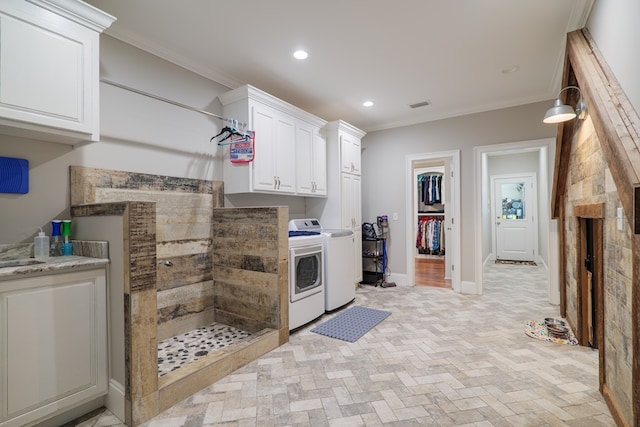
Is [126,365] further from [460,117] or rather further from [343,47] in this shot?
[460,117]

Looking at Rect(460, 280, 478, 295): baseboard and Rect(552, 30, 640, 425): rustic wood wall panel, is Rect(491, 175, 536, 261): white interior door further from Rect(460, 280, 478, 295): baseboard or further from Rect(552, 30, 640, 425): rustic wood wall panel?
Rect(552, 30, 640, 425): rustic wood wall panel

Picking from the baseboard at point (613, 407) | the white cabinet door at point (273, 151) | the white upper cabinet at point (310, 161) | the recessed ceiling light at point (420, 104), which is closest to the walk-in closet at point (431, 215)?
the recessed ceiling light at point (420, 104)

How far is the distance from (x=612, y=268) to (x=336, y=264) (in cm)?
245

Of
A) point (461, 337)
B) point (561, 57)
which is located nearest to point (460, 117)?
point (561, 57)

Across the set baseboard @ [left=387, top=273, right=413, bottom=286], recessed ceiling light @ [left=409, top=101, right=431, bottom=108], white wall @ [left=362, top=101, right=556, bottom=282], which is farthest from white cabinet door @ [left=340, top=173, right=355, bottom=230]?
recessed ceiling light @ [left=409, top=101, right=431, bottom=108]

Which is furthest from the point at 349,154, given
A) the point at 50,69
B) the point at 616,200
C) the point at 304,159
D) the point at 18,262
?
the point at 18,262

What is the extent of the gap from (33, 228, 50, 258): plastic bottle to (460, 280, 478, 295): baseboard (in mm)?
4665

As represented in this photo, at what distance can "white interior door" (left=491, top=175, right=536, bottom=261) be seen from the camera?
7.07 metres

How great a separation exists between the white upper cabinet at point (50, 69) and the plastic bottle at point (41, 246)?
642mm

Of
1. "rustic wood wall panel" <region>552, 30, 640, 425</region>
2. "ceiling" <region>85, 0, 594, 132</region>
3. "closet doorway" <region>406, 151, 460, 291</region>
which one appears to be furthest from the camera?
"closet doorway" <region>406, 151, 460, 291</region>

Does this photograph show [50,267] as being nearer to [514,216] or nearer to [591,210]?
[591,210]

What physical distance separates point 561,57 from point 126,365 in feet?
14.6

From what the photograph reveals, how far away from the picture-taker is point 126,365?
5.62 ft

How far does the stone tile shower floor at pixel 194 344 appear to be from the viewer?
2293 millimetres
